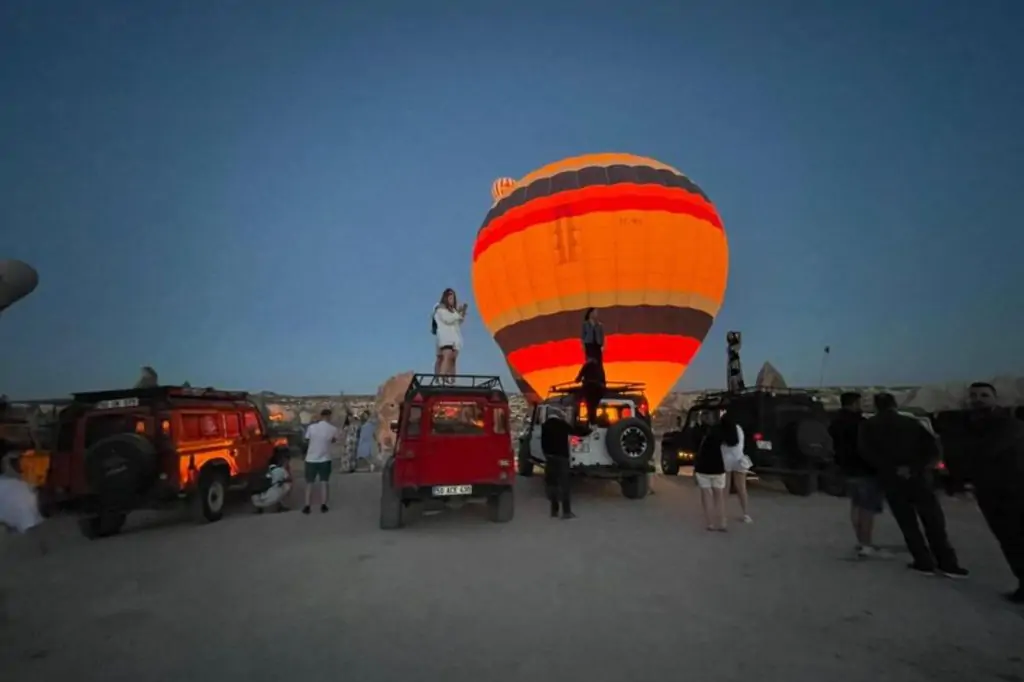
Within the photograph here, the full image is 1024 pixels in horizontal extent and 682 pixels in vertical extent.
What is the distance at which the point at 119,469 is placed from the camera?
848 centimetres

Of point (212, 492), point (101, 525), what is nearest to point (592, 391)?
point (212, 492)

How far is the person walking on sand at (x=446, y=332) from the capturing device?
550 inches

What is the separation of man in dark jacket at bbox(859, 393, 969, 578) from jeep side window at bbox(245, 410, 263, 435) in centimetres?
1058

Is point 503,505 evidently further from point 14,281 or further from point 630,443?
point 14,281

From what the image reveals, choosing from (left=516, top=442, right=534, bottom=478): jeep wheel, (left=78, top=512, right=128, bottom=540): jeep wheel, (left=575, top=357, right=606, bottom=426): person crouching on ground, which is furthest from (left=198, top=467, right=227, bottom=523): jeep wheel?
(left=516, top=442, right=534, bottom=478): jeep wheel

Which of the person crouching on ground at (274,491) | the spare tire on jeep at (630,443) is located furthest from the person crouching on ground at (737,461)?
the person crouching on ground at (274,491)

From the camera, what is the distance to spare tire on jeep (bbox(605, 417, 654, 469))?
38.1ft

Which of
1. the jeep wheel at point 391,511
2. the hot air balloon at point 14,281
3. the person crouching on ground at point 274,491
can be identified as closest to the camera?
the hot air balloon at point 14,281

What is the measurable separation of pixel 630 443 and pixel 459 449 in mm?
4064

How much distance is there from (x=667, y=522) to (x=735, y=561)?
8.79 ft

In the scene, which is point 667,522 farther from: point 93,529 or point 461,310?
point 93,529

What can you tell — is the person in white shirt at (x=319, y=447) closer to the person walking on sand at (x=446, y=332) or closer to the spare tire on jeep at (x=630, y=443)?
the person walking on sand at (x=446, y=332)

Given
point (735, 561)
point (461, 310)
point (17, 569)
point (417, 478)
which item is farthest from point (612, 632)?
point (461, 310)

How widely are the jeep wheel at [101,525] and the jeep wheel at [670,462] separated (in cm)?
1277
